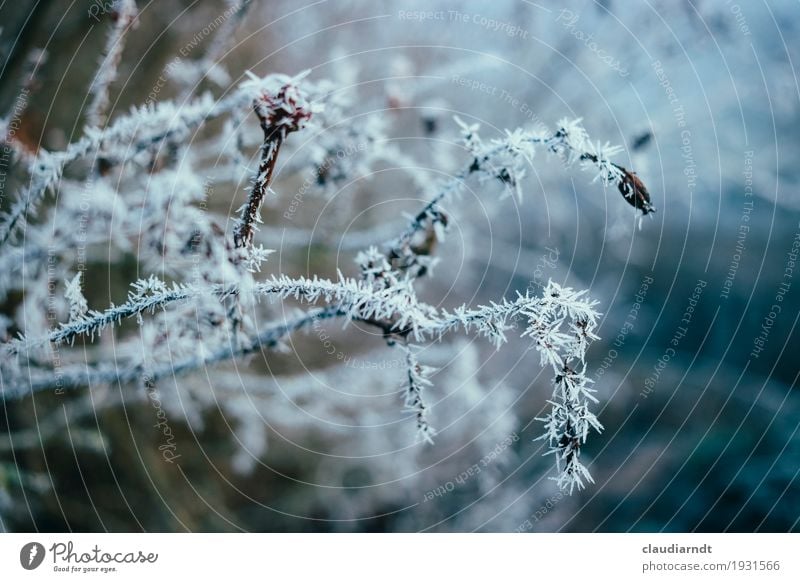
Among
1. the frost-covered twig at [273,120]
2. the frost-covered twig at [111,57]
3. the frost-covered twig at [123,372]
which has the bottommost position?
the frost-covered twig at [123,372]

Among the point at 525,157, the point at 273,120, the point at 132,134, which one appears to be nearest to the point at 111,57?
the point at 132,134

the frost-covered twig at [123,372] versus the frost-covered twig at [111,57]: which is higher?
the frost-covered twig at [111,57]

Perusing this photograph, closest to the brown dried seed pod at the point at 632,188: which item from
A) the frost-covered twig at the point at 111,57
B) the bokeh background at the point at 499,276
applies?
the bokeh background at the point at 499,276

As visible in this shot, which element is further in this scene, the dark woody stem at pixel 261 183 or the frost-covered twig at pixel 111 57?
the frost-covered twig at pixel 111 57

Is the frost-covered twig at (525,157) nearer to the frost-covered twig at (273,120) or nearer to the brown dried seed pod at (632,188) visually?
the brown dried seed pod at (632,188)

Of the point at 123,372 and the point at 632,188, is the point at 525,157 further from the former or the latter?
the point at 123,372
